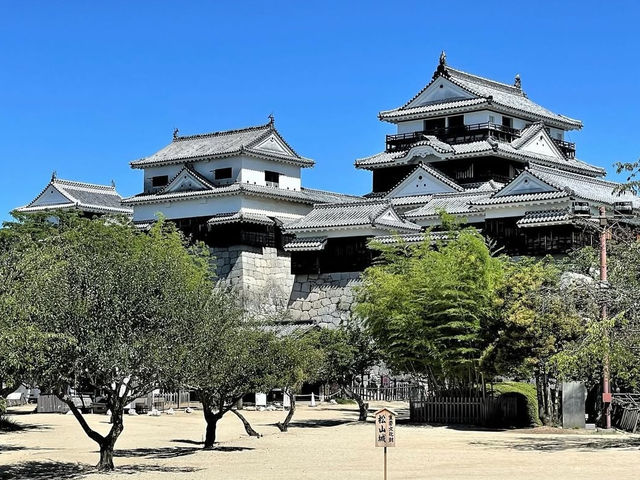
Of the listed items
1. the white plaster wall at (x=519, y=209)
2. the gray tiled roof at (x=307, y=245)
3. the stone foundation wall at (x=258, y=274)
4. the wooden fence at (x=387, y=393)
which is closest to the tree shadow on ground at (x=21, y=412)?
the wooden fence at (x=387, y=393)

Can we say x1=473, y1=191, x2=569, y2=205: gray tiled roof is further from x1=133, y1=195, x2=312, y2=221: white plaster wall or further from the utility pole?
the utility pole

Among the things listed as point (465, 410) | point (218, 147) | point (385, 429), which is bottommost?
point (385, 429)

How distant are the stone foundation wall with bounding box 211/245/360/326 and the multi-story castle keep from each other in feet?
0.23

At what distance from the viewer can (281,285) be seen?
65.4 m

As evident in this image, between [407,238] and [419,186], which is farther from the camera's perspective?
[419,186]

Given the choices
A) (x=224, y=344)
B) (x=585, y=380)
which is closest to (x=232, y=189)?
(x=585, y=380)

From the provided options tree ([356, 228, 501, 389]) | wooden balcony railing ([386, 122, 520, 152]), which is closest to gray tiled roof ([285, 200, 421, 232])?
wooden balcony railing ([386, 122, 520, 152])

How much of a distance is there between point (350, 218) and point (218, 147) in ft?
36.6

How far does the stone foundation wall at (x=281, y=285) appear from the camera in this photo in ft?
197

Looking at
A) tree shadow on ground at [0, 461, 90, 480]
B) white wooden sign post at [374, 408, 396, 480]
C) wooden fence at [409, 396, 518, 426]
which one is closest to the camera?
white wooden sign post at [374, 408, 396, 480]

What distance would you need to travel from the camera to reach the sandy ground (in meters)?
25.5

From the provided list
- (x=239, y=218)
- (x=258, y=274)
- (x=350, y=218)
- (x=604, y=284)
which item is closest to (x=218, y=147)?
(x=239, y=218)

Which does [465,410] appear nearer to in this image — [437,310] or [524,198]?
[437,310]

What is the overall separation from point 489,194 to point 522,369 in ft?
78.3
